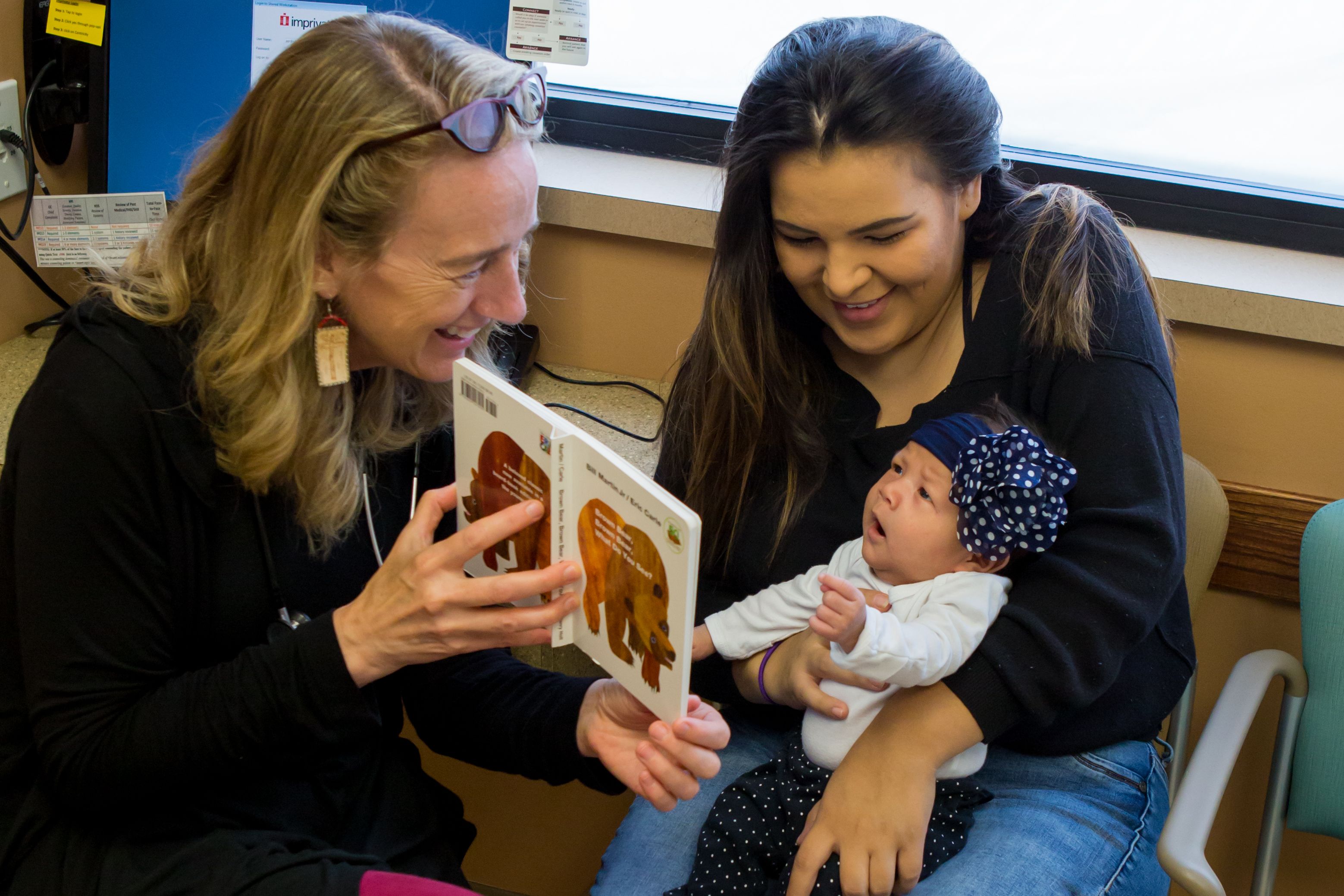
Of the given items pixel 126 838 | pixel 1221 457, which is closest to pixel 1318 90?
pixel 1221 457

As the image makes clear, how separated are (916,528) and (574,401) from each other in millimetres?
852

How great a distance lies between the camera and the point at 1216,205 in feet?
6.25

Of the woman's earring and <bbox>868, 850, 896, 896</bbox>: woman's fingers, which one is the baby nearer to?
<bbox>868, 850, 896, 896</bbox>: woman's fingers

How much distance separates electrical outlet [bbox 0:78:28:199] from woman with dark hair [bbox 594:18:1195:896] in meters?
1.31

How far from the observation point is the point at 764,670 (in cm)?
139

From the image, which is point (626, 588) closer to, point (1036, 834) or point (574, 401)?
point (1036, 834)

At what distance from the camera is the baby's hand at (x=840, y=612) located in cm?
110

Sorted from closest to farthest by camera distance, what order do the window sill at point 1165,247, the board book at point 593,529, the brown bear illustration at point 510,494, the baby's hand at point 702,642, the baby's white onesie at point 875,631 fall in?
the board book at point 593,529, the brown bear illustration at point 510,494, the baby's white onesie at point 875,631, the baby's hand at point 702,642, the window sill at point 1165,247

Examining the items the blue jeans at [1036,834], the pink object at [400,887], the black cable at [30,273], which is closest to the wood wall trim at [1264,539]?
the blue jeans at [1036,834]

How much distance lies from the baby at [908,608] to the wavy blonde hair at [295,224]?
0.54m

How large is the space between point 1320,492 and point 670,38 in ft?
4.64

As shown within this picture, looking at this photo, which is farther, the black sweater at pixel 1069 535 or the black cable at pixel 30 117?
A: the black cable at pixel 30 117

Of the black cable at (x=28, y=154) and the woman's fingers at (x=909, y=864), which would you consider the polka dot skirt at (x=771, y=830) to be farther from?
the black cable at (x=28, y=154)

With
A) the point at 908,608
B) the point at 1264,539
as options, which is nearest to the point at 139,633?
the point at 908,608
